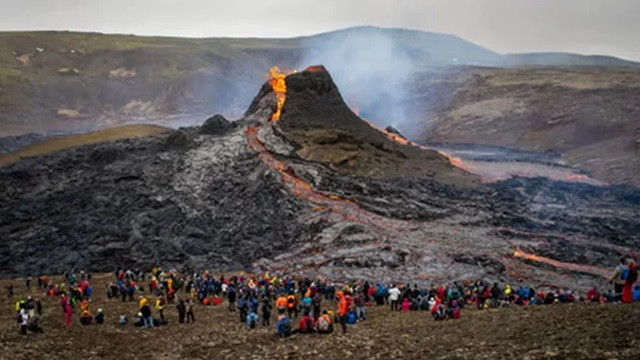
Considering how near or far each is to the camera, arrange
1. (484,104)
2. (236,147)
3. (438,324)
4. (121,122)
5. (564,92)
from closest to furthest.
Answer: (438,324)
(236,147)
(564,92)
(484,104)
(121,122)

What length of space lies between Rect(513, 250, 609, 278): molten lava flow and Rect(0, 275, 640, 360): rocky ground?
20273 mm

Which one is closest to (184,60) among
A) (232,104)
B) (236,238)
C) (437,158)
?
(232,104)

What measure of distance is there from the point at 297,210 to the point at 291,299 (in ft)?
88.8

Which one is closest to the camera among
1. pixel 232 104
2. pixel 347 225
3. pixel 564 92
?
pixel 347 225

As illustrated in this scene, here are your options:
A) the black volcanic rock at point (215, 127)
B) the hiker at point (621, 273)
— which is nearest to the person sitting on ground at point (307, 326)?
the hiker at point (621, 273)

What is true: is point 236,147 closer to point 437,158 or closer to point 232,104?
point 437,158

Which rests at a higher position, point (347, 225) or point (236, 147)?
Answer: point (236, 147)

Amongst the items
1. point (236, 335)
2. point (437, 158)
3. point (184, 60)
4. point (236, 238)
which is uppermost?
point (184, 60)

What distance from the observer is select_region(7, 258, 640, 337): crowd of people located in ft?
97.6

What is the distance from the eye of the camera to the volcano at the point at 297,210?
5334 centimetres

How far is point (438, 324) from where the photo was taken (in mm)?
28672

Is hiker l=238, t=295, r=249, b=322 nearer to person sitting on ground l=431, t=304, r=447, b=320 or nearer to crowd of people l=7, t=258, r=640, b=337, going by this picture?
crowd of people l=7, t=258, r=640, b=337

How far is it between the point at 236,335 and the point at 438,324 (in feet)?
31.4

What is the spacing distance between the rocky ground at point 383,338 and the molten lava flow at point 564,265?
66.5ft
